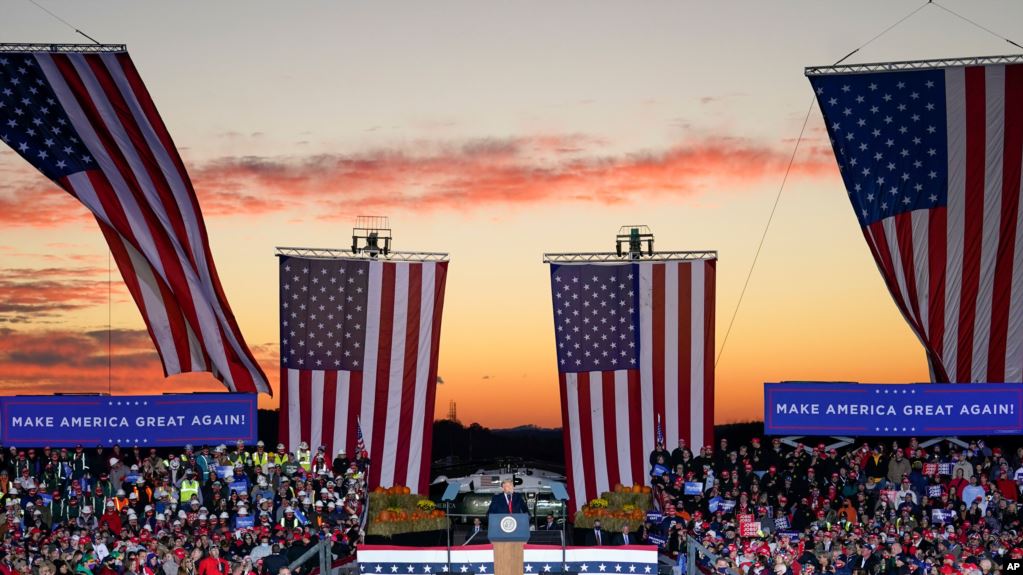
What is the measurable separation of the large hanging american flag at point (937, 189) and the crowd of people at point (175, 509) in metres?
15.3

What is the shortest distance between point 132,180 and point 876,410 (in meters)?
20.7

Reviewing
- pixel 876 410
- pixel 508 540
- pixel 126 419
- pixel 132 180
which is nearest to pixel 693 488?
pixel 876 410

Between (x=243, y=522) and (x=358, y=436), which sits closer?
(x=243, y=522)

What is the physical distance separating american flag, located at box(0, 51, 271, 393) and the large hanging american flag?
17136mm

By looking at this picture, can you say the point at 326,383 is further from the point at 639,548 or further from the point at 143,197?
the point at 639,548

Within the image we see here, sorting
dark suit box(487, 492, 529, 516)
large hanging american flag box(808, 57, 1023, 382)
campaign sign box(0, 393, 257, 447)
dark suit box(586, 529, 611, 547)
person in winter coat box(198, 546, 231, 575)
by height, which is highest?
large hanging american flag box(808, 57, 1023, 382)

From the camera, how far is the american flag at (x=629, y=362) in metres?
45.6

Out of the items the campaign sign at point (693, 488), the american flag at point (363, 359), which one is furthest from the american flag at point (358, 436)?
the campaign sign at point (693, 488)

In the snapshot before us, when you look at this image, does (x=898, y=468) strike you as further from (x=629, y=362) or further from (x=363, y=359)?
(x=363, y=359)

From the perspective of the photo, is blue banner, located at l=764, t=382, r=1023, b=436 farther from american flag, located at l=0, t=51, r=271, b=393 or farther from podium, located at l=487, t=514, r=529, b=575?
podium, located at l=487, t=514, r=529, b=575

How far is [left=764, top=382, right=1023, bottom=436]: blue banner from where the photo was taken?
142 feet

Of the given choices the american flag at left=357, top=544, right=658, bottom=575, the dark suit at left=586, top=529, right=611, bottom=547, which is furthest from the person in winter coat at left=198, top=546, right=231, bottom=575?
the dark suit at left=586, top=529, right=611, bottom=547

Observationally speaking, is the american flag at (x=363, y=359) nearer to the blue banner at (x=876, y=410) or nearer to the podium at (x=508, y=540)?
the blue banner at (x=876, y=410)

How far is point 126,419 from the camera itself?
44.7m
